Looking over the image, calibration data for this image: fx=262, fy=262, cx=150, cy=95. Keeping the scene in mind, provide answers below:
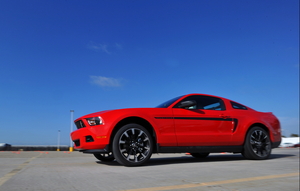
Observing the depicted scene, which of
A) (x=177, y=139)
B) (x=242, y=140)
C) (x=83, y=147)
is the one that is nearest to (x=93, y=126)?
(x=83, y=147)

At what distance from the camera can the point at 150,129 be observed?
16.3ft

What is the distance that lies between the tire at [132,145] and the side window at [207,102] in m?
1.37

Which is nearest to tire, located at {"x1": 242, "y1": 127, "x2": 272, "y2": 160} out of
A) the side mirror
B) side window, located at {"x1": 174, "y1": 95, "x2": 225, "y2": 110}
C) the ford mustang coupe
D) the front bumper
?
the ford mustang coupe

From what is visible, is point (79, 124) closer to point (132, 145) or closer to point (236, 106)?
point (132, 145)

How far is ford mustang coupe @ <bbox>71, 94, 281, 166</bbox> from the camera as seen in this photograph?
4578 millimetres

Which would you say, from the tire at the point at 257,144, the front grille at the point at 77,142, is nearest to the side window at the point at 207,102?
the tire at the point at 257,144

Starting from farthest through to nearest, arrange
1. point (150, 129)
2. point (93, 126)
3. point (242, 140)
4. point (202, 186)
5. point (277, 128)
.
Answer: point (277, 128) < point (242, 140) < point (150, 129) < point (93, 126) < point (202, 186)

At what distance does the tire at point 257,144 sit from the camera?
18.8 feet

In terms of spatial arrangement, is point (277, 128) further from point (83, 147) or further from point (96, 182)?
point (96, 182)

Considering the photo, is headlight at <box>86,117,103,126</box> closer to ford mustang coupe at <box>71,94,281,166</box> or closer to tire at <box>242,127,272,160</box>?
ford mustang coupe at <box>71,94,281,166</box>

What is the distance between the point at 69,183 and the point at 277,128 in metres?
5.41

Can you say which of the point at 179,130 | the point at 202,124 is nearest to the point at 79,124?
the point at 179,130

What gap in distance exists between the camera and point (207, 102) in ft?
19.1

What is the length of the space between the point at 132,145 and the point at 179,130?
1.02 m
